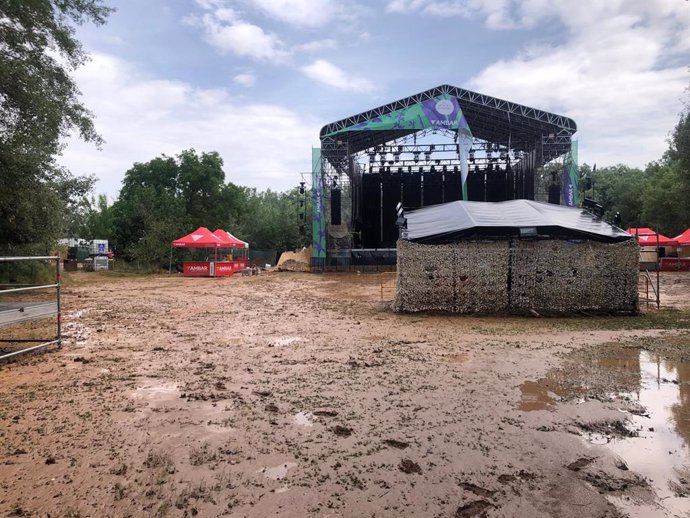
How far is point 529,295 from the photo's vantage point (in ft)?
34.0

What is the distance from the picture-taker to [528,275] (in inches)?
410

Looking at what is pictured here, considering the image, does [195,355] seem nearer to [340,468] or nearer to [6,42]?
[340,468]

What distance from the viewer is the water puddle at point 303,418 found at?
12.7 ft

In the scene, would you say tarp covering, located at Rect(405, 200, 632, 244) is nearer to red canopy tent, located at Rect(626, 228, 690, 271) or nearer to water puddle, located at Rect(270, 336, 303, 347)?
water puddle, located at Rect(270, 336, 303, 347)

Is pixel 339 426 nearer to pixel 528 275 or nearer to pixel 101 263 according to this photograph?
pixel 528 275

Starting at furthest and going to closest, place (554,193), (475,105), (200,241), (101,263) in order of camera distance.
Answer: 1. (101,263)
2. (554,193)
3. (475,105)
4. (200,241)

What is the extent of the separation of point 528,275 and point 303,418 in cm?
782

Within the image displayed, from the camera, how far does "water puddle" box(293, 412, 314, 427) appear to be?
12.7 ft

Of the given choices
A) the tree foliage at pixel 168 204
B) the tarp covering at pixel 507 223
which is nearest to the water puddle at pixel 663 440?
the tarp covering at pixel 507 223

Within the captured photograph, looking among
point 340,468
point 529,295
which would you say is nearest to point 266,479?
point 340,468

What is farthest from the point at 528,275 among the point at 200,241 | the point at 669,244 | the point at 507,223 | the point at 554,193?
the point at 669,244

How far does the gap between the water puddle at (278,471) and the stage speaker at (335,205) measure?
2402 cm

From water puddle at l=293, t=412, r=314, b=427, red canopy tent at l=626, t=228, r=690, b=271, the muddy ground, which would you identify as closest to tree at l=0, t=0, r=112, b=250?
the muddy ground

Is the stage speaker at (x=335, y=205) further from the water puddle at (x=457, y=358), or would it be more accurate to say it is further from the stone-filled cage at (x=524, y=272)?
the water puddle at (x=457, y=358)
